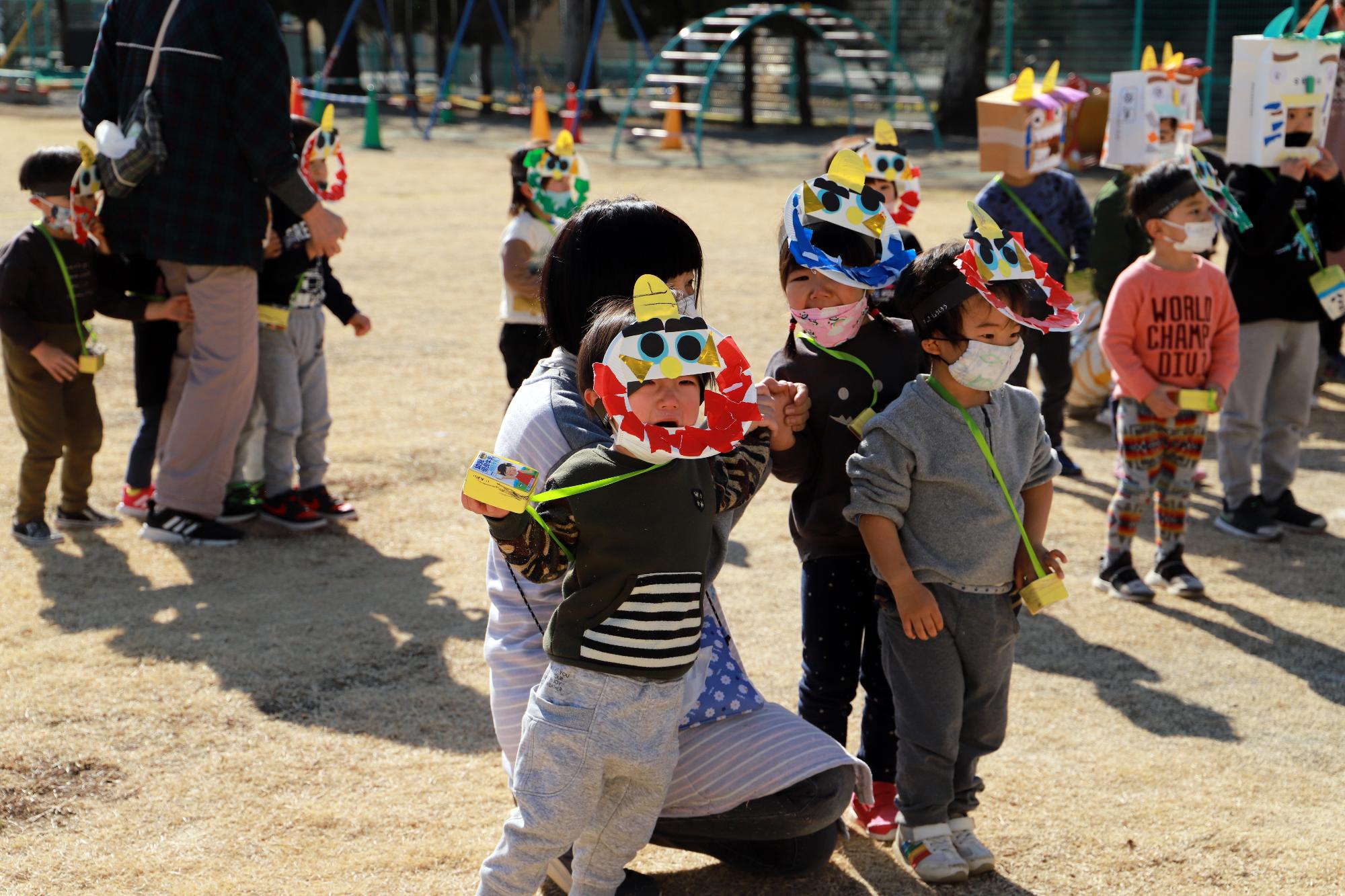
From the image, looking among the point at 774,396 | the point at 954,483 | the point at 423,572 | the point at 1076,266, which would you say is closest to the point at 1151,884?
the point at 954,483

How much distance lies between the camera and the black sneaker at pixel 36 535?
5.27m

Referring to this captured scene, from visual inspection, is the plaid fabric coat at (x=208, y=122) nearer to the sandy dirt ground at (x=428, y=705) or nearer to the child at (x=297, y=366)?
the sandy dirt ground at (x=428, y=705)

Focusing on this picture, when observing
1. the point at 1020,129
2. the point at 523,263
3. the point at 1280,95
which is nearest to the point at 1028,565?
the point at 523,263

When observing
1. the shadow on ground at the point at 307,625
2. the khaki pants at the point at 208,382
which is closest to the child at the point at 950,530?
the shadow on ground at the point at 307,625

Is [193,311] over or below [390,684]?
over

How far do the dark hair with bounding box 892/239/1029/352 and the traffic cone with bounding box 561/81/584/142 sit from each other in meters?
16.2

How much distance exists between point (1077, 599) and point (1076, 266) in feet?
6.30

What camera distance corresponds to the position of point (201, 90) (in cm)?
491

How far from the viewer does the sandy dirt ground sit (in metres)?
3.17

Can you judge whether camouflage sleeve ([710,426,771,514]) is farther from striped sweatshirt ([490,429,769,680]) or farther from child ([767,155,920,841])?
child ([767,155,920,841])

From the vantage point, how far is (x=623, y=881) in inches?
115

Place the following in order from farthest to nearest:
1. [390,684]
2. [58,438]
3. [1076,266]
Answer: [1076,266] → [58,438] → [390,684]

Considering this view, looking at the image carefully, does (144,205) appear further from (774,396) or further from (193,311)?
(774,396)

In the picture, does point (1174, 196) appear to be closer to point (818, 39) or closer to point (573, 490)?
point (573, 490)
